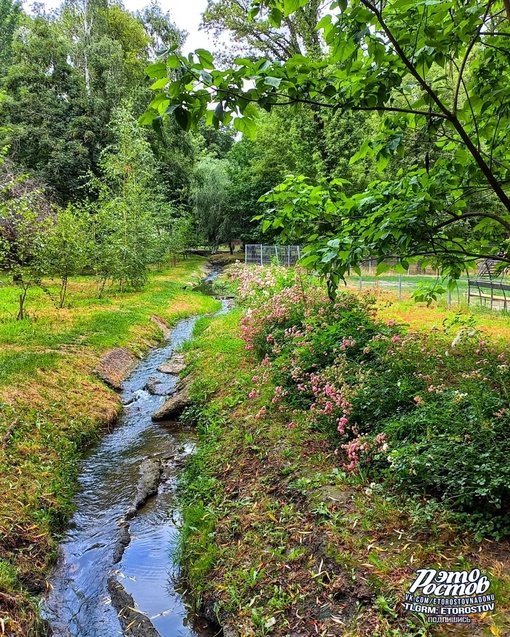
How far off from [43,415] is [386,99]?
6.47m

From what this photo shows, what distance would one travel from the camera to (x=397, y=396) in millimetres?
4195

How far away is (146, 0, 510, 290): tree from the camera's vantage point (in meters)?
2.08

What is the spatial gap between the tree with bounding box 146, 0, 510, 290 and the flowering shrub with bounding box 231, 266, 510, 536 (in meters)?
1.25

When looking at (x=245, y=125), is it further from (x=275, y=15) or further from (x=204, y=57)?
(x=275, y=15)

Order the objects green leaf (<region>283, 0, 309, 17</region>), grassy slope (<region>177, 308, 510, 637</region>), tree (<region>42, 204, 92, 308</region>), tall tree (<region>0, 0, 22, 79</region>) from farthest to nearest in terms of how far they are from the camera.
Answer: tall tree (<region>0, 0, 22, 79</region>), tree (<region>42, 204, 92, 308</region>), grassy slope (<region>177, 308, 510, 637</region>), green leaf (<region>283, 0, 309, 17</region>)

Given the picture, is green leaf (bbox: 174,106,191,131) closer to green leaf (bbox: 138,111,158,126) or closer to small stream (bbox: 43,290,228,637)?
green leaf (bbox: 138,111,158,126)

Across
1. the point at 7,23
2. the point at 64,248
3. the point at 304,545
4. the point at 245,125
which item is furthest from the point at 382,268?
the point at 7,23

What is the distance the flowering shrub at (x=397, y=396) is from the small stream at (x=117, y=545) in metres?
1.83

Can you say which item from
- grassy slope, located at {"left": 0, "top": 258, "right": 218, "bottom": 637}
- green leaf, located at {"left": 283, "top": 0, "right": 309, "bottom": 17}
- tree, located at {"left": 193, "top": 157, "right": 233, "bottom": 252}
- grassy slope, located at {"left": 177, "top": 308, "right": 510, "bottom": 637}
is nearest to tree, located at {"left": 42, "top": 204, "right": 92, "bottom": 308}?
grassy slope, located at {"left": 0, "top": 258, "right": 218, "bottom": 637}

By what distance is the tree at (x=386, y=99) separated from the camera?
6.81 ft

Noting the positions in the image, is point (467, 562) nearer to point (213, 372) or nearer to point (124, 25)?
point (213, 372)

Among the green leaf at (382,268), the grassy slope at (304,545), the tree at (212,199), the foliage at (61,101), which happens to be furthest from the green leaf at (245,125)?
the tree at (212,199)

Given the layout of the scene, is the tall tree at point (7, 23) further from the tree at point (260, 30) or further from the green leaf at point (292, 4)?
the green leaf at point (292, 4)

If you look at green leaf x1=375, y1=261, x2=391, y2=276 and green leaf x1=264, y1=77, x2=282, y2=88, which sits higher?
green leaf x1=264, y1=77, x2=282, y2=88
